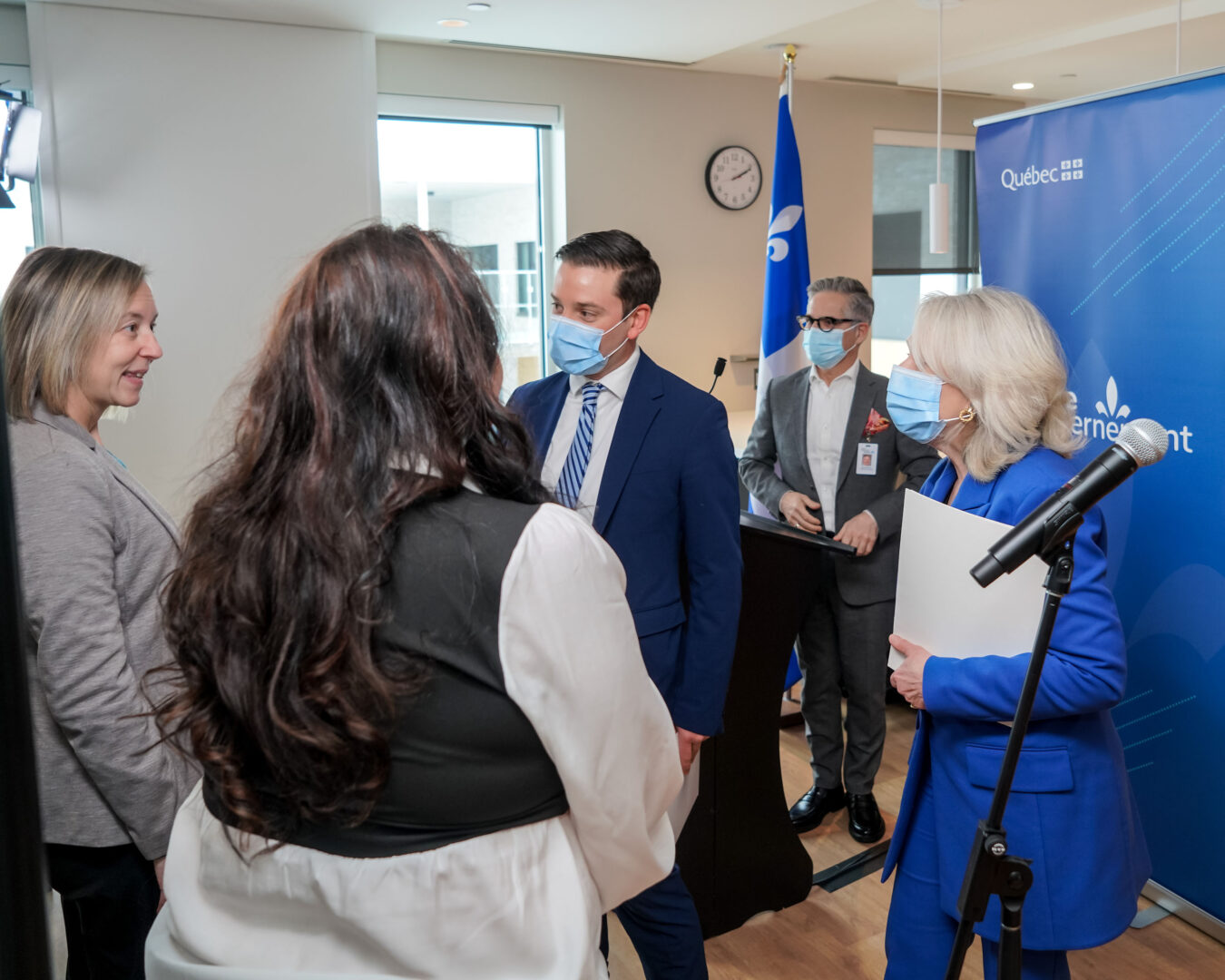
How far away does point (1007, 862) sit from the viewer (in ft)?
4.02

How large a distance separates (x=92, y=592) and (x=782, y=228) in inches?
138

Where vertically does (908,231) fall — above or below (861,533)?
above

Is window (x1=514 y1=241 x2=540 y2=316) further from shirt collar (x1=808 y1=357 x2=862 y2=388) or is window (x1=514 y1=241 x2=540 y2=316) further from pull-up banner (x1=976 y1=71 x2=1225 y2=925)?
pull-up banner (x1=976 y1=71 x2=1225 y2=925)

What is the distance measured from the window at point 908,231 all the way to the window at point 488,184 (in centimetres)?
229

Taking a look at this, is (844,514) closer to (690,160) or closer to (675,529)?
(675,529)

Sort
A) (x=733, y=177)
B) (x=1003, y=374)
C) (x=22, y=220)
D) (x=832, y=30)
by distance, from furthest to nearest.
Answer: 1. (x=733, y=177)
2. (x=832, y=30)
3. (x=22, y=220)
4. (x=1003, y=374)

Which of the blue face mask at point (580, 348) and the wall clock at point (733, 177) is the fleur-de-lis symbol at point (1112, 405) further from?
the wall clock at point (733, 177)

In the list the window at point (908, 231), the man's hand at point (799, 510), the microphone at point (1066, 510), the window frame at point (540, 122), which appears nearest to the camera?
the microphone at point (1066, 510)

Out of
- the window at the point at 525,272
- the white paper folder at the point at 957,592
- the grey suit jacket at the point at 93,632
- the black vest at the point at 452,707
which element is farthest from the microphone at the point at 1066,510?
the window at the point at 525,272

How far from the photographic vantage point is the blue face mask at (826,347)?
120 inches

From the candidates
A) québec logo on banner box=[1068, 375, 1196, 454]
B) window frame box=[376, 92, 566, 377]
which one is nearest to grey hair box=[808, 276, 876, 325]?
québec logo on banner box=[1068, 375, 1196, 454]

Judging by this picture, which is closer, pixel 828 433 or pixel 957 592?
pixel 957 592

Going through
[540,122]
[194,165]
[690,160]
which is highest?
[540,122]

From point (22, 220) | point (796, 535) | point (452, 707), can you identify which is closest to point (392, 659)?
point (452, 707)
